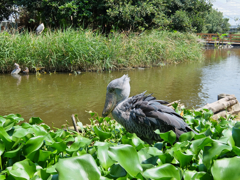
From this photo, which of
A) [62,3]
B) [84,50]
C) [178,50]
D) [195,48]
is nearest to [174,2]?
[195,48]

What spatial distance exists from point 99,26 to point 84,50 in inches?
177

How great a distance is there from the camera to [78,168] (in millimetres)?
1083

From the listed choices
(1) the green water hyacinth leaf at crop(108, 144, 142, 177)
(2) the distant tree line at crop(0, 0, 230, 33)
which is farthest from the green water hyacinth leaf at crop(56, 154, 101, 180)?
(2) the distant tree line at crop(0, 0, 230, 33)

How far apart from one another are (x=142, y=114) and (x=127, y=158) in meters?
0.99

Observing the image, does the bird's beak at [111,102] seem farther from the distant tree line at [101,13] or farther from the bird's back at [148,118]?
the distant tree line at [101,13]

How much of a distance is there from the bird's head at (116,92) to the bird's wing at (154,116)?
26cm

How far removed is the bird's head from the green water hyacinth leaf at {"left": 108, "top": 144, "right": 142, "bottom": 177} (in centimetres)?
131

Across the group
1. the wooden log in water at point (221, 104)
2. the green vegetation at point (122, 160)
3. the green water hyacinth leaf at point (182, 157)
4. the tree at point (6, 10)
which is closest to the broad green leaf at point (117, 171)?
the green vegetation at point (122, 160)

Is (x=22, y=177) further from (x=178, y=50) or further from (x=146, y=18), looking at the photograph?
(x=146, y=18)

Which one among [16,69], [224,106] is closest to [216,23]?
[16,69]

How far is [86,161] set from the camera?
1102 millimetres

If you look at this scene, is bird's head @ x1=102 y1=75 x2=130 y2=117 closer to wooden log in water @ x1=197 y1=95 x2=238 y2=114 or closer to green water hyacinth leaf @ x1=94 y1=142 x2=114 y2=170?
green water hyacinth leaf @ x1=94 y1=142 x2=114 y2=170

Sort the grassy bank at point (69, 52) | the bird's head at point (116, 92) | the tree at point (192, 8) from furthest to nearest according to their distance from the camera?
the tree at point (192, 8)
the grassy bank at point (69, 52)
the bird's head at point (116, 92)

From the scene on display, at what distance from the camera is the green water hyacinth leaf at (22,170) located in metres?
1.18
